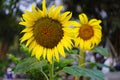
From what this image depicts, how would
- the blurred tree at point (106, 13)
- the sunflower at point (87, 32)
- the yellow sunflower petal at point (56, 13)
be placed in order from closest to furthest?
the yellow sunflower petal at point (56, 13), the sunflower at point (87, 32), the blurred tree at point (106, 13)

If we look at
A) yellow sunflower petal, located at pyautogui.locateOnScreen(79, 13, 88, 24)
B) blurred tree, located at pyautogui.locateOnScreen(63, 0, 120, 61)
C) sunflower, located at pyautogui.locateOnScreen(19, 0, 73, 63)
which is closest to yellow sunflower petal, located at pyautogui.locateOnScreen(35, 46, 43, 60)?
sunflower, located at pyautogui.locateOnScreen(19, 0, 73, 63)

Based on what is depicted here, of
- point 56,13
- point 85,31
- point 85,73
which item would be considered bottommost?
point 85,73

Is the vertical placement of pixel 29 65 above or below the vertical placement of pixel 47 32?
below

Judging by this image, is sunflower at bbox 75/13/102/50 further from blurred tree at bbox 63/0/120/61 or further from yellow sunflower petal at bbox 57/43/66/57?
blurred tree at bbox 63/0/120/61

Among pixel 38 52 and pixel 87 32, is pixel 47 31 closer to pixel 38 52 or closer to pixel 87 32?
pixel 38 52

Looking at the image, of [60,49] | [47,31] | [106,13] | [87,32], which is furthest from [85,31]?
[106,13]

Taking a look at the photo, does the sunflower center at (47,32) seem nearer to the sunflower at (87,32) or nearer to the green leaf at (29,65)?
the green leaf at (29,65)

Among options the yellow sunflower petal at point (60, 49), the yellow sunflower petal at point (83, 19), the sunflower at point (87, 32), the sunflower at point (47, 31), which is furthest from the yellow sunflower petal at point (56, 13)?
the yellow sunflower petal at point (83, 19)

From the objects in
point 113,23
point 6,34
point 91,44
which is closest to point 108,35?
point 113,23

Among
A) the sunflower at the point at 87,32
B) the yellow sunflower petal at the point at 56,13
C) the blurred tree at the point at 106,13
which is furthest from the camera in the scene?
the blurred tree at the point at 106,13
